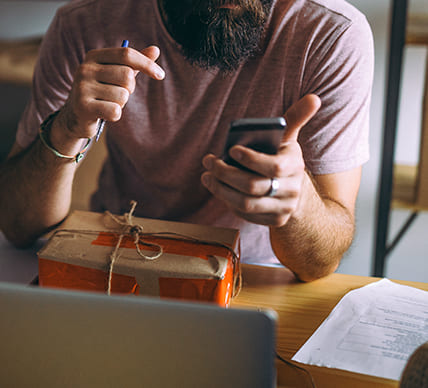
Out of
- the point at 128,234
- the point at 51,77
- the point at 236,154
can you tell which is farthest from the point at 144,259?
the point at 51,77

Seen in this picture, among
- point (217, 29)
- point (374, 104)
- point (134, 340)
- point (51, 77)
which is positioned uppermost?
point (217, 29)

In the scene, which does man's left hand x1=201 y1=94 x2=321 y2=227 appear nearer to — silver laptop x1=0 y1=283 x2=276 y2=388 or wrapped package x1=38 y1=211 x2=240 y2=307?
wrapped package x1=38 y1=211 x2=240 y2=307

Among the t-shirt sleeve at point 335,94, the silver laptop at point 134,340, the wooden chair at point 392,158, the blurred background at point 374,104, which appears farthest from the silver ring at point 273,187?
the blurred background at point 374,104

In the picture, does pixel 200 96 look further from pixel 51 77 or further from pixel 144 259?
pixel 144 259

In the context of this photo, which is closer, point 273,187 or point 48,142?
point 273,187

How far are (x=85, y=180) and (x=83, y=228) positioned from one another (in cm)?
131

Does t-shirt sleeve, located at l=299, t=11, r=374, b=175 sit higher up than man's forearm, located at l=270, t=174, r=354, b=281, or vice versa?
t-shirt sleeve, located at l=299, t=11, r=374, b=175

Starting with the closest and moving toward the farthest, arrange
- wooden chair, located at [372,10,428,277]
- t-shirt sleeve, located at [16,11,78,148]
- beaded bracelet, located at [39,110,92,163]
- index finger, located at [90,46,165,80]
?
1. index finger, located at [90,46,165,80]
2. beaded bracelet, located at [39,110,92,163]
3. t-shirt sleeve, located at [16,11,78,148]
4. wooden chair, located at [372,10,428,277]

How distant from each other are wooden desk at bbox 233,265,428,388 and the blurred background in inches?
46.2

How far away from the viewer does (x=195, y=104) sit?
98 centimetres

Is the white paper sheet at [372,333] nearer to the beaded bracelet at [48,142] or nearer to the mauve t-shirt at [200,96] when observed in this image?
the mauve t-shirt at [200,96]

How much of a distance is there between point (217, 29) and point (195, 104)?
16 cm

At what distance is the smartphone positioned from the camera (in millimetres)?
510

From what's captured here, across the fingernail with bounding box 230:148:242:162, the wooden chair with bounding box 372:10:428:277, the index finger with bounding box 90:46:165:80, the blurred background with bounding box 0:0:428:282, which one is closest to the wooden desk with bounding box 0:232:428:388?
the fingernail with bounding box 230:148:242:162
